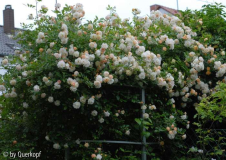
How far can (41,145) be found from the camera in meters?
3.95

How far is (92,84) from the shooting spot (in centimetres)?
343

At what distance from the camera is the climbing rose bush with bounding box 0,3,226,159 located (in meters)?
3.52

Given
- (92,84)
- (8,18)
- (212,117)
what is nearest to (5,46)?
(8,18)

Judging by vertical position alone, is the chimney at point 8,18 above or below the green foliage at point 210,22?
above

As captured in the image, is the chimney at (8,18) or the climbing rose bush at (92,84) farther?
the chimney at (8,18)

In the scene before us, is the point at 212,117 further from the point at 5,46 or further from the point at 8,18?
the point at 8,18

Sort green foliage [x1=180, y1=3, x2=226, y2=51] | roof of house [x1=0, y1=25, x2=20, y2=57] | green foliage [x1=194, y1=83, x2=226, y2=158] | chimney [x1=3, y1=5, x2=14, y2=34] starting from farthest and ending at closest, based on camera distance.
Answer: chimney [x1=3, y1=5, x2=14, y2=34] < roof of house [x1=0, y1=25, x2=20, y2=57] < green foliage [x1=180, y1=3, x2=226, y2=51] < green foliage [x1=194, y1=83, x2=226, y2=158]

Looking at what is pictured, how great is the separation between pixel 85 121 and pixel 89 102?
283mm

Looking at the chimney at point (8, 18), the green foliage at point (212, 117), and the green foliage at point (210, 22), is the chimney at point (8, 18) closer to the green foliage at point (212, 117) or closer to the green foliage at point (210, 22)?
the green foliage at point (210, 22)

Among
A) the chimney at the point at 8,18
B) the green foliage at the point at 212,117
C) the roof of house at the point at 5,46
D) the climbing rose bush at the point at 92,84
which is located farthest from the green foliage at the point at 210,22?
the chimney at the point at 8,18

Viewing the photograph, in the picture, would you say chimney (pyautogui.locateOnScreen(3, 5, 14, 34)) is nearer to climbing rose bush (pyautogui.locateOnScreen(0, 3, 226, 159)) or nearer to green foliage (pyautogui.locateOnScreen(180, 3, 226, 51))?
green foliage (pyautogui.locateOnScreen(180, 3, 226, 51))

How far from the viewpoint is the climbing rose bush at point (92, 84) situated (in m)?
3.52

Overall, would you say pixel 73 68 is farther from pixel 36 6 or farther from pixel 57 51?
pixel 36 6

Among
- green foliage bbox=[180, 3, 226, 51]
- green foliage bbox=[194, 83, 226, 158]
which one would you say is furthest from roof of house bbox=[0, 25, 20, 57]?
green foliage bbox=[194, 83, 226, 158]
